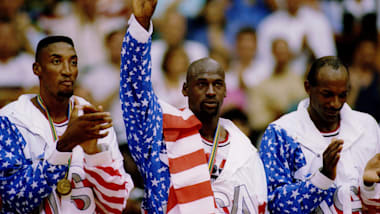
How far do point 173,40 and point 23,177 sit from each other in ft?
12.5

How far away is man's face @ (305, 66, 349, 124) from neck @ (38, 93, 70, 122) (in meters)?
1.91

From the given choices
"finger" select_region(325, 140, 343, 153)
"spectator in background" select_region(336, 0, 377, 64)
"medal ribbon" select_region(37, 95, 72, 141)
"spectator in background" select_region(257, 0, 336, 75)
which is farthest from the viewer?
"spectator in background" select_region(336, 0, 377, 64)

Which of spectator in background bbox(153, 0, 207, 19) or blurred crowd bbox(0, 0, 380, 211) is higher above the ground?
spectator in background bbox(153, 0, 207, 19)

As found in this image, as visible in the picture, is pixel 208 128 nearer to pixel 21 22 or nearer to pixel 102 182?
pixel 102 182

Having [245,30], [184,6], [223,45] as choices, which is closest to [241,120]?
[223,45]

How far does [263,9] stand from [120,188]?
4758mm

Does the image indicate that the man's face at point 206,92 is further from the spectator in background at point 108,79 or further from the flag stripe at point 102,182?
the spectator in background at point 108,79

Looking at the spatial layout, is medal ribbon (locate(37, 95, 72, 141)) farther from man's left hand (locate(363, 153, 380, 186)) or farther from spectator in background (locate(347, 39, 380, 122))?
spectator in background (locate(347, 39, 380, 122))

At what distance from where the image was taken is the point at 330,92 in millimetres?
4902

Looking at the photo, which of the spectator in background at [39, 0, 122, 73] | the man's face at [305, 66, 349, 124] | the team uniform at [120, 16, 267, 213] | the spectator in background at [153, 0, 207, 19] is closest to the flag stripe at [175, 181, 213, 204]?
the team uniform at [120, 16, 267, 213]

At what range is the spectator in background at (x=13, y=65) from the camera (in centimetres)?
675

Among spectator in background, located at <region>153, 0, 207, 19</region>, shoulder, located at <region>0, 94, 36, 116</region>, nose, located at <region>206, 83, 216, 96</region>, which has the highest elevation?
spectator in background, located at <region>153, 0, 207, 19</region>

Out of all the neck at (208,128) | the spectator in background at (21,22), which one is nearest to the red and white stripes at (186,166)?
the neck at (208,128)

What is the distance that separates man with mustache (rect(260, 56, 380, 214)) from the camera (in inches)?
185
